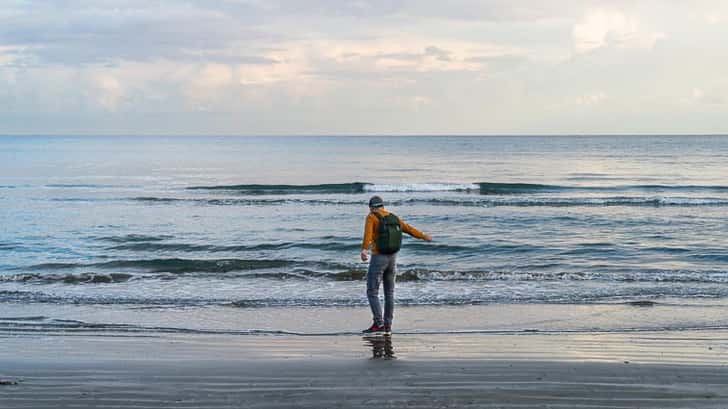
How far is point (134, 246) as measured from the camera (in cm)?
1945

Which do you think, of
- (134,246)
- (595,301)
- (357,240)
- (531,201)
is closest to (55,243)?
(134,246)

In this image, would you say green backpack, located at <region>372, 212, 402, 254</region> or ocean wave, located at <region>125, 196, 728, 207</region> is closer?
green backpack, located at <region>372, 212, 402, 254</region>

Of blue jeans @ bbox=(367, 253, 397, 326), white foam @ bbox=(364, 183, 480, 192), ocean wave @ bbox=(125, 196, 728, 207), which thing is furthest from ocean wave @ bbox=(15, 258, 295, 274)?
white foam @ bbox=(364, 183, 480, 192)

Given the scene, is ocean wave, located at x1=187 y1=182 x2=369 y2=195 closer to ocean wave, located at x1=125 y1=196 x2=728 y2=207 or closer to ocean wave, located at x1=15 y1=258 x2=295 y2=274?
ocean wave, located at x1=125 y1=196 x2=728 y2=207

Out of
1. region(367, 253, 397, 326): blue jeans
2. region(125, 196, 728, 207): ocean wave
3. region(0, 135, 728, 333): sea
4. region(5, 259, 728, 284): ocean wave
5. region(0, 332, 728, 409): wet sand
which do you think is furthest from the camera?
region(125, 196, 728, 207): ocean wave

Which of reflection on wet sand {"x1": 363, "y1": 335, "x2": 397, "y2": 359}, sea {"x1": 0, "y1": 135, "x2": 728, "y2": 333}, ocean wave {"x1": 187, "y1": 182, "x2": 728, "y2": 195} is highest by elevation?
ocean wave {"x1": 187, "y1": 182, "x2": 728, "y2": 195}

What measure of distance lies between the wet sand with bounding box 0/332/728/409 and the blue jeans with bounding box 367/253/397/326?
419mm

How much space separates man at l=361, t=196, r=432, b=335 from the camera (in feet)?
29.7

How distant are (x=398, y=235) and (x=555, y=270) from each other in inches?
286

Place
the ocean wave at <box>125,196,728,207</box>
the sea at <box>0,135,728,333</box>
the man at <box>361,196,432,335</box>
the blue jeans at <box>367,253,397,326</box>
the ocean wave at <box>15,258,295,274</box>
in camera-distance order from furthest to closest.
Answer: the ocean wave at <box>125,196,728,207</box>, the ocean wave at <box>15,258,295,274</box>, the sea at <box>0,135,728,333</box>, the blue jeans at <box>367,253,397,326</box>, the man at <box>361,196,432,335</box>

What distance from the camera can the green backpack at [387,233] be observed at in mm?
9055

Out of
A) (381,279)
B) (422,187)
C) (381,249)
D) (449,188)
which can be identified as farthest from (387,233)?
(422,187)

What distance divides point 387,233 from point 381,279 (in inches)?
27.1

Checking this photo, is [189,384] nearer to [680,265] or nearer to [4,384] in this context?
[4,384]
